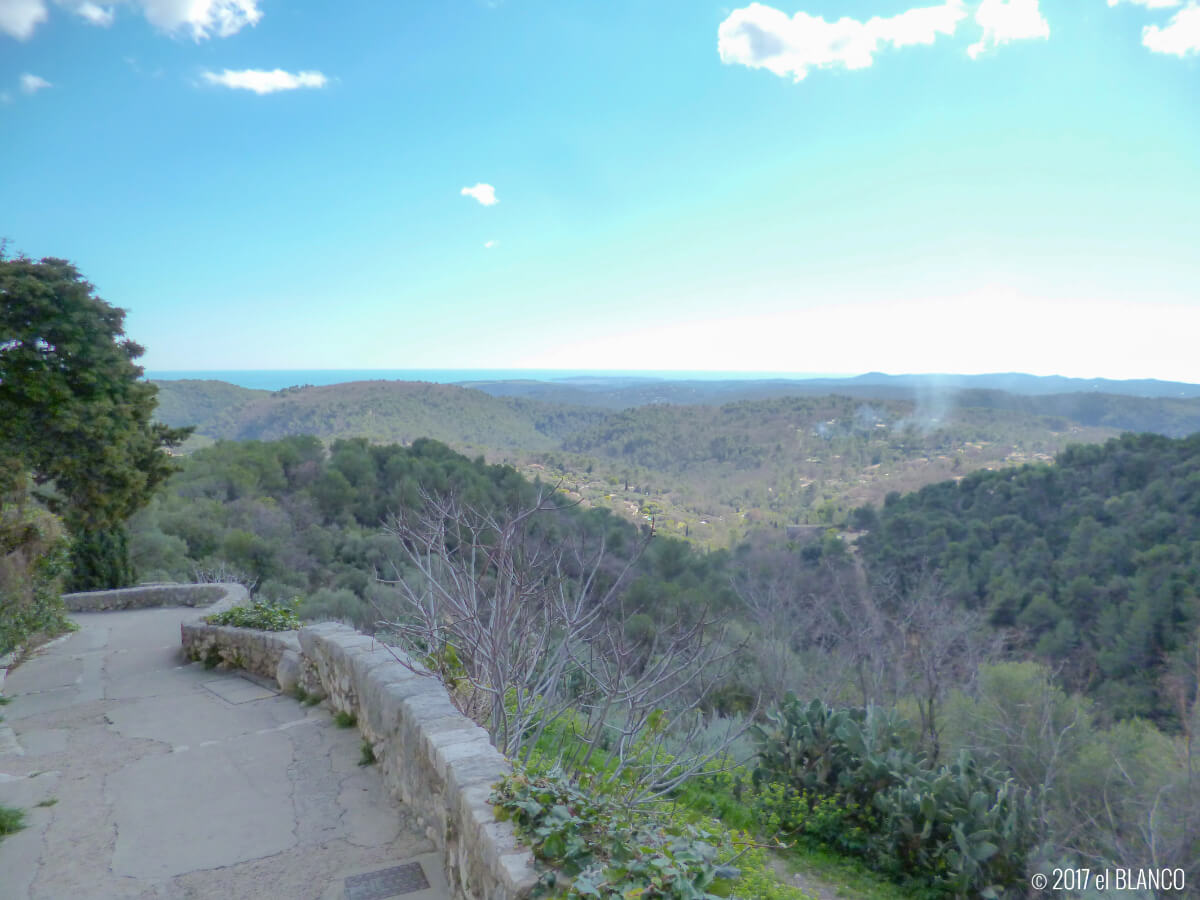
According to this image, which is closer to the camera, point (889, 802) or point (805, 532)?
point (889, 802)

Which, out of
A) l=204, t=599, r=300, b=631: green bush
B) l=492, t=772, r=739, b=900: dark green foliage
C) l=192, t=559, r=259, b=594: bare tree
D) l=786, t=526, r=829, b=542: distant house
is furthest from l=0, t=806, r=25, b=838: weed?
l=786, t=526, r=829, b=542: distant house

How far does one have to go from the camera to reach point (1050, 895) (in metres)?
4.81

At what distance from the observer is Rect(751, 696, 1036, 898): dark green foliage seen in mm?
5000

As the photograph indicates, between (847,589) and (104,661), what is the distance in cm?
1632

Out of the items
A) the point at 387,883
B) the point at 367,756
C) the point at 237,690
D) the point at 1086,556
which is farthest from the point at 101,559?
the point at 1086,556

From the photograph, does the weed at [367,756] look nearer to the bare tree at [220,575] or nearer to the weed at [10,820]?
the weed at [10,820]

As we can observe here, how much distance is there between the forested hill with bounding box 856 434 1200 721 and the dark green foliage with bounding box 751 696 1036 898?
10398 millimetres

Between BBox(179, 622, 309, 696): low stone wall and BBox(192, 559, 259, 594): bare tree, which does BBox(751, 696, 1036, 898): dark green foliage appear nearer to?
BBox(179, 622, 309, 696): low stone wall

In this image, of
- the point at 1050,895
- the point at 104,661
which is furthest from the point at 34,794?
the point at 1050,895

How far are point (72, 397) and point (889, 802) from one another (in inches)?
447

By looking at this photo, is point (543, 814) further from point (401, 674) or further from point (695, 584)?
point (695, 584)

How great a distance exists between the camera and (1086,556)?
2036 centimetres

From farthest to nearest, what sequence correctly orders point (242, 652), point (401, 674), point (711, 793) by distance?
point (242, 652) → point (711, 793) → point (401, 674)

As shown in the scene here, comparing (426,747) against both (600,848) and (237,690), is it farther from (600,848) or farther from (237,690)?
(237,690)
